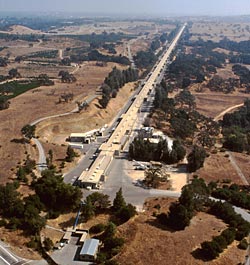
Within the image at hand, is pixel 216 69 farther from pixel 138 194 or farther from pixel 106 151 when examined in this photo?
pixel 138 194

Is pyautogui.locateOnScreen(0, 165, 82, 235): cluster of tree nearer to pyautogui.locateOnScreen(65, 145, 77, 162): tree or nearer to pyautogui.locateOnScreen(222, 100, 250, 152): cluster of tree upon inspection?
pyautogui.locateOnScreen(65, 145, 77, 162): tree

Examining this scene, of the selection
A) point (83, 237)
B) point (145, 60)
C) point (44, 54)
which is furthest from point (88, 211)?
point (44, 54)

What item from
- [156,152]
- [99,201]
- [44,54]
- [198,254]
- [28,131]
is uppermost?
[44,54]

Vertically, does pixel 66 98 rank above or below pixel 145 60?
below

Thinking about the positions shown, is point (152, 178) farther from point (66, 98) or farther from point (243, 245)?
point (66, 98)

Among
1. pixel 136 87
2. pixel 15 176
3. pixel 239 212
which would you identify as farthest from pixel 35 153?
pixel 136 87
